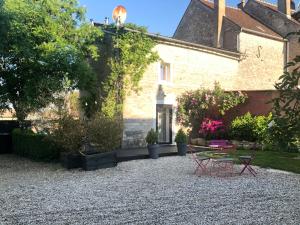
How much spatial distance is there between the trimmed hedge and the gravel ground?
4.41ft

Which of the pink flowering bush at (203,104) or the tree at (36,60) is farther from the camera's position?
the pink flowering bush at (203,104)

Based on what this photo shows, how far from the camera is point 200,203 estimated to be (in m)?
7.14

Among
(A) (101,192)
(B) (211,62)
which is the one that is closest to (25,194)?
(A) (101,192)

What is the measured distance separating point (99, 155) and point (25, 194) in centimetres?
372

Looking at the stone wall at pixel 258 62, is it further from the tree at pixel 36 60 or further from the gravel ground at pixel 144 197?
the gravel ground at pixel 144 197

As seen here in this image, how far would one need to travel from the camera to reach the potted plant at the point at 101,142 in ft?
38.0

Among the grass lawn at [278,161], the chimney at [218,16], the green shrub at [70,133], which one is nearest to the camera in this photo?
the green shrub at [70,133]

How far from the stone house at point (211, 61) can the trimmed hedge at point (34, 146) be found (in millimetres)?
4148

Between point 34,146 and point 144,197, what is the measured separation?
24.9 ft

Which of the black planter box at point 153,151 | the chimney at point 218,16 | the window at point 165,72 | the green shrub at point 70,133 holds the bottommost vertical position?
the black planter box at point 153,151

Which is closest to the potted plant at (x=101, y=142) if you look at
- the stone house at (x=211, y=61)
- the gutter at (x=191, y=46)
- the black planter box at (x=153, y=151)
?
the black planter box at (x=153, y=151)

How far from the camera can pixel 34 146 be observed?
13984 millimetres

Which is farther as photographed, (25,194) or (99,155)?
(99,155)

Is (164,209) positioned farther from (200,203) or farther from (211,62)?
(211,62)
